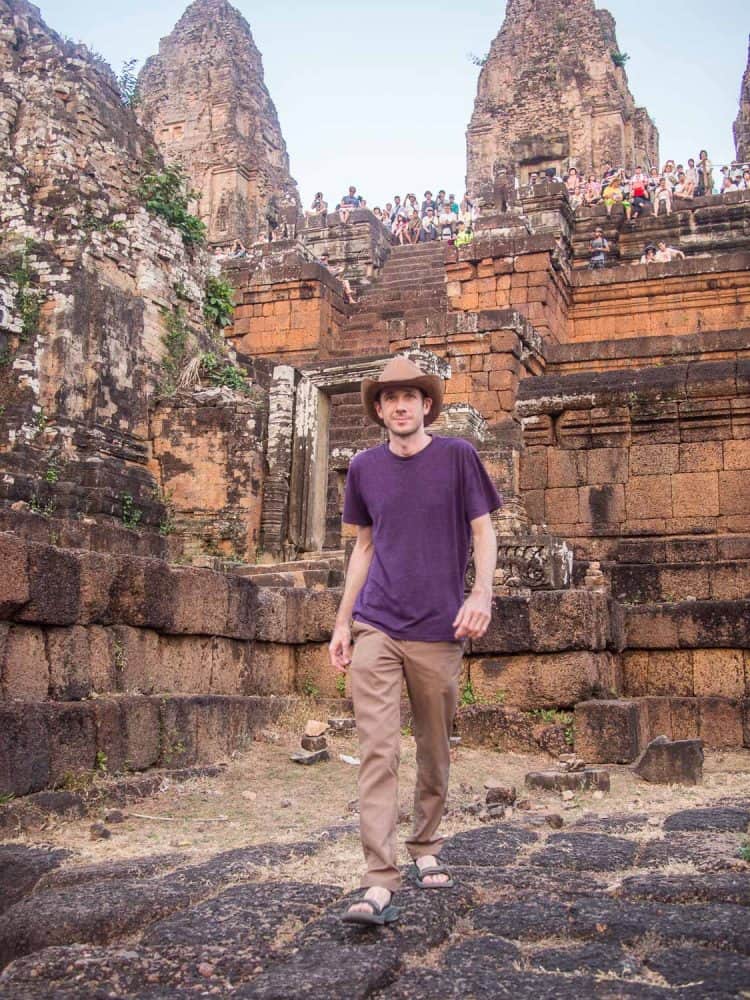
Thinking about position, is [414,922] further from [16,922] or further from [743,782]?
[743,782]

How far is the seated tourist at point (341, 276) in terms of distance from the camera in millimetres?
23328

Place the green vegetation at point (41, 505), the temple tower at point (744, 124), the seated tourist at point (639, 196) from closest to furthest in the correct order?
the green vegetation at point (41, 505)
the seated tourist at point (639, 196)
the temple tower at point (744, 124)

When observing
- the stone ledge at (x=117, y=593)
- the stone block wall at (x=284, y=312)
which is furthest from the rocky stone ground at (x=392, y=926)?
the stone block wall at (x=284, y=312)

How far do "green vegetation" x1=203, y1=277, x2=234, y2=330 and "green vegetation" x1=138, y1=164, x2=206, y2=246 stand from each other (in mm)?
736

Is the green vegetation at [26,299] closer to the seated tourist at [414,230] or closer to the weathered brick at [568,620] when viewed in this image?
the weathered brick at [568,620]

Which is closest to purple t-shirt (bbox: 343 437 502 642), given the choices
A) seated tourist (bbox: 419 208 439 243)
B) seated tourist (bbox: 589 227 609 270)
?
seated tourist (bbox: 589 227 609 270)

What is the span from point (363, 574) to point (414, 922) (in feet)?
4.07

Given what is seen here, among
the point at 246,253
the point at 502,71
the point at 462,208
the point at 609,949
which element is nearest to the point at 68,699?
the point at 609,949

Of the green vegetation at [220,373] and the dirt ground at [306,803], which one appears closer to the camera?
the dirt ground at [306,803]

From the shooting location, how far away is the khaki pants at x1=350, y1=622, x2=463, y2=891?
3539 millimetres

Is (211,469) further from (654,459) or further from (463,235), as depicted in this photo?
(463,235)

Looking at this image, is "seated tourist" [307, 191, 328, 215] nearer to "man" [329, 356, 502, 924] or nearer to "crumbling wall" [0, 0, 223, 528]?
"crumbling wall" [0, 0, 223, 528]

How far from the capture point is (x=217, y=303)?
1817 centimetres

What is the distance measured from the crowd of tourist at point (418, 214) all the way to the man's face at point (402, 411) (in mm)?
22703
